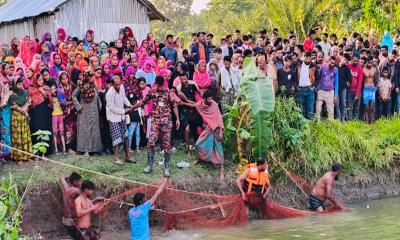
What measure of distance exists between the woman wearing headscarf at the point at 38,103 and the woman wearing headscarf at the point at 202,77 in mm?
2884

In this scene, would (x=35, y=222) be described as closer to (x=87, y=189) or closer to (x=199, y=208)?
(x=87, y=189)

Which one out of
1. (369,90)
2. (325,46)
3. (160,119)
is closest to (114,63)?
(160,119)

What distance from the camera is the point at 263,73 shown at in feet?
48.5

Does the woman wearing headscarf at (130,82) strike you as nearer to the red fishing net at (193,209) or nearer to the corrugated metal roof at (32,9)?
the red fishing net at (193,209)

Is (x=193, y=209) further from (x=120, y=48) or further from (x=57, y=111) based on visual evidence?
(x=120, y=48)

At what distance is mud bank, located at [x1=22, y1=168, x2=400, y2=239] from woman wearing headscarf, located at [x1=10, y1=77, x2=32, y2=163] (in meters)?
1.07

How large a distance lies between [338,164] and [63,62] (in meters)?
5.77

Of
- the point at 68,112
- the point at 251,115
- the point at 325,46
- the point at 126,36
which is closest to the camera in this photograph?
the point at 68,112

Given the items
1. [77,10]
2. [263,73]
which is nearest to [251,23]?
[77,10]

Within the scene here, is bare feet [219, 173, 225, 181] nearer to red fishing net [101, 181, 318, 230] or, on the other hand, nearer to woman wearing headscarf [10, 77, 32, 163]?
red fishing net [101, 181, 318, 230]

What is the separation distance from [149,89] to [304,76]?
367cm

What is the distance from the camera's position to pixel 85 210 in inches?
417

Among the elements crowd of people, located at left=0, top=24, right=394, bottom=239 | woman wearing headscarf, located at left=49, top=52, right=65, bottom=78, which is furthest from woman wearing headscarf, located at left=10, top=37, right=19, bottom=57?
woman wearing headscarf, located at left=49, top=52, right=65, bottom=78

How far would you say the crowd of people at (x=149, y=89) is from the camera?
12.8 metres
